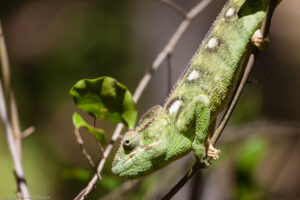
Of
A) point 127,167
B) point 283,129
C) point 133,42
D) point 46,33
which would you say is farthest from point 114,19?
point 127,167

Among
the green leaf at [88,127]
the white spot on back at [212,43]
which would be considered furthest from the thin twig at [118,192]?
the white spot on back at [212,43]

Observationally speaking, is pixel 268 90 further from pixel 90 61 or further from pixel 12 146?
pixel 12 146

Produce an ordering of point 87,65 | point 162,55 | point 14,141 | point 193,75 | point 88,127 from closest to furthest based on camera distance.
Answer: point 88,127
point 14,141
point 193,75
point 162,55
point 87,65

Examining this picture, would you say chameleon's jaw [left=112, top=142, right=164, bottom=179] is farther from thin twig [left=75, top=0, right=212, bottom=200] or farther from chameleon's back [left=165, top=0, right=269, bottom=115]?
chameleon's back [left=165, top=0, right=269, bottom=115]

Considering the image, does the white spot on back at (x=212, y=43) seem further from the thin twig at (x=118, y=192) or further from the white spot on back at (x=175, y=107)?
the thin twig at (x=118, y=192)

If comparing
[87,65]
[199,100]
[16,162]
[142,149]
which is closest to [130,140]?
[142,149]

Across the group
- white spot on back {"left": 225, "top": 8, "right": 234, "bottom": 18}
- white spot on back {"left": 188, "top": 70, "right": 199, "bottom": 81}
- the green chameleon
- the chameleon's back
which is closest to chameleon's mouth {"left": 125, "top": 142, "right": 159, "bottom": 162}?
the green chameleon

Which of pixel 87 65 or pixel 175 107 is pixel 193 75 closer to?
pixel 175 107
